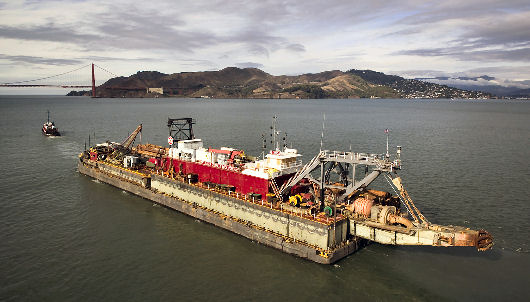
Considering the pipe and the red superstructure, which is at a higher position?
the red superstructure

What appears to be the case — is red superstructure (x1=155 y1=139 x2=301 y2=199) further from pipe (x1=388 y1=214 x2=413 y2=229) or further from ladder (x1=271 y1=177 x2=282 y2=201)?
pipe (x1=388 y1=214 x2=413 y2=229)

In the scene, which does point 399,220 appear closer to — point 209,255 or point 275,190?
point 275,190

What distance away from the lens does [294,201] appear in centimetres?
3681

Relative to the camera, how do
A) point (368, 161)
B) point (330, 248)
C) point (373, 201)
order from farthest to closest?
point (373, 201)
point (368, 161)
point (330, 248)

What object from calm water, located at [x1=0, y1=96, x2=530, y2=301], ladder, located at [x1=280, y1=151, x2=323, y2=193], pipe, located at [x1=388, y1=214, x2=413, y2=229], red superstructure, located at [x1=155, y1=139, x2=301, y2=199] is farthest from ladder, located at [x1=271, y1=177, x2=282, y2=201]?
pipe, located at [x1=388, y1=214, x2=413, y2=229]

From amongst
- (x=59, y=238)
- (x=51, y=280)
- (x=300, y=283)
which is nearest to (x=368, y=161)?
(x=300, y=283)

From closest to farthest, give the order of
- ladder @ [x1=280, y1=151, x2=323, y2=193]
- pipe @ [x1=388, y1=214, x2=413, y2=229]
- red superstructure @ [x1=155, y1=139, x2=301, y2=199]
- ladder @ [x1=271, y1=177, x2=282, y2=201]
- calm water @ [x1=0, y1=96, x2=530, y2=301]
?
1. calm water @ [x1=0, y1=96, x2=530, y2=301]
2. pipe @ [x1=388, y1=214, x2=413, y2=229]
3. ladder @ [x1=280, y1=151, x2=323, y2=193]
4. ladder @ [x1=271, y1=177, x2=282, y2=201]
5. red superstructure @ [x1=155, y1=139, x2=301, y2=199]

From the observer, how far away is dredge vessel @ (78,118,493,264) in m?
32.0

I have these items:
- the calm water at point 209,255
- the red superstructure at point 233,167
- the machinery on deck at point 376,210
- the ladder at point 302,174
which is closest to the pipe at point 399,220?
the machinery on deck at point 376,210

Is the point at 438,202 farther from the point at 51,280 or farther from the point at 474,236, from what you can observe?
the point at 51,280

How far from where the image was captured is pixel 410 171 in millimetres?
63969

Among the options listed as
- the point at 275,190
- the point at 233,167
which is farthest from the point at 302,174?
the point at 233,167

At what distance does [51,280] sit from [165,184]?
21.2m

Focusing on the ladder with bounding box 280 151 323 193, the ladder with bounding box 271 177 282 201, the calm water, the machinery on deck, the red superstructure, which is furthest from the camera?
the red superstructure
